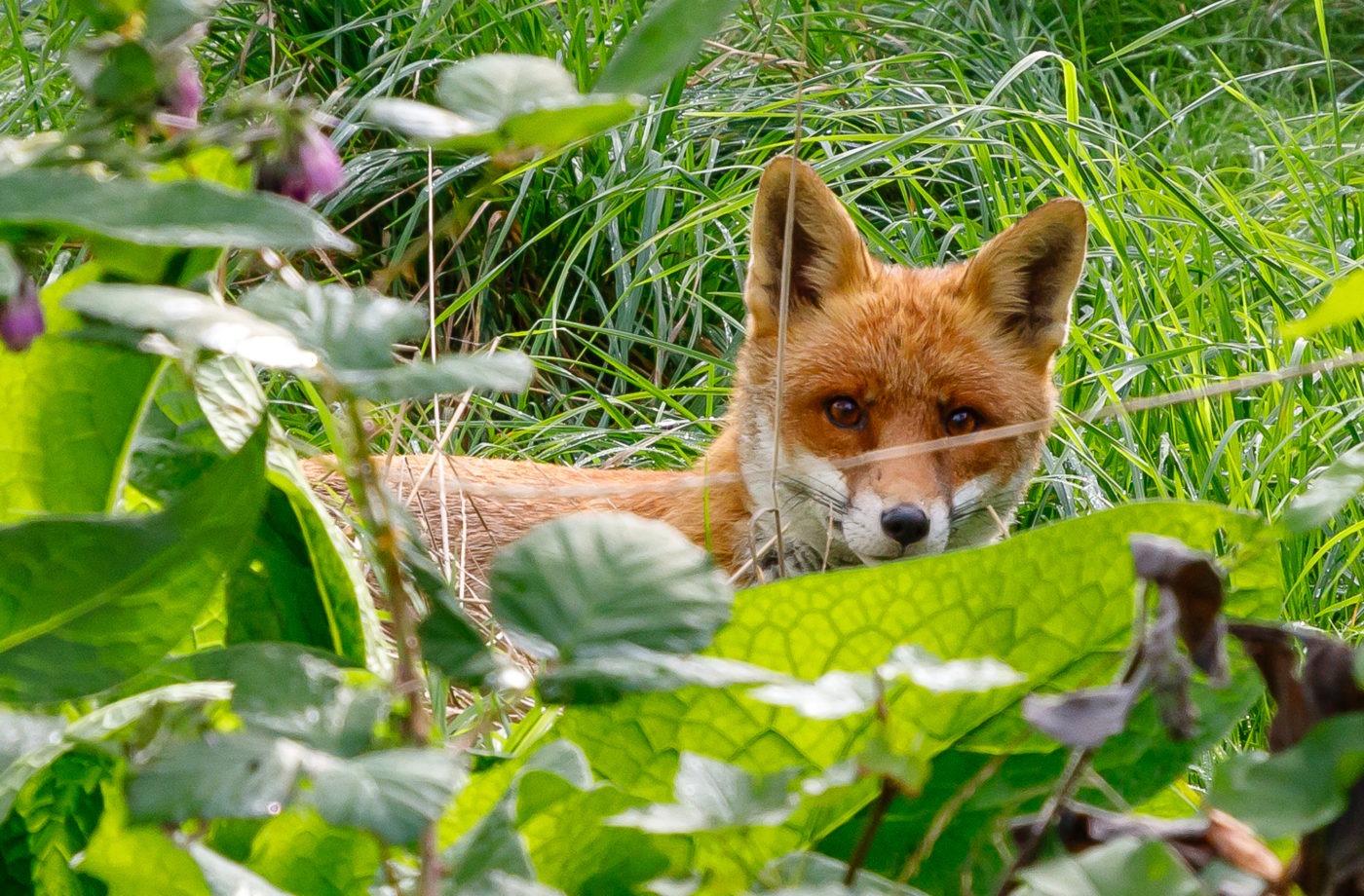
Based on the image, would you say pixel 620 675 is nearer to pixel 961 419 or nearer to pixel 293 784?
pixel 293 784

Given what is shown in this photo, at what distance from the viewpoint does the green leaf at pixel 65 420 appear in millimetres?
1029

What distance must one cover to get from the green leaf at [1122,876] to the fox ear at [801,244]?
2556 mm

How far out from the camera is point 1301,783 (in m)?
0.59

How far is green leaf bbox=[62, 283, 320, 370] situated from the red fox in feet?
8.04

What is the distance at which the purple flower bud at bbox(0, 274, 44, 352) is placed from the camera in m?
0.70

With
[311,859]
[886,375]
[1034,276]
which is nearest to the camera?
[311,859]

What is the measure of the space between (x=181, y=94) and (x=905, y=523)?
2.36 m

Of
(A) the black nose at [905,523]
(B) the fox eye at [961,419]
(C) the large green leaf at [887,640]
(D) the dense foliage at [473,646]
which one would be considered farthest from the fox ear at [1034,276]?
(C) the large green leaf at [887,640]

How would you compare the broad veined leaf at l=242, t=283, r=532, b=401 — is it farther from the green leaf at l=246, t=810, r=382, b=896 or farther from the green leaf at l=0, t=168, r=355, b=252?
the green leaf at l=246, t=810, r=382, b=896

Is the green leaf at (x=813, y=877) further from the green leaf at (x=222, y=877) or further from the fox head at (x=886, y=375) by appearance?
the fox head at (x=886, y=375)

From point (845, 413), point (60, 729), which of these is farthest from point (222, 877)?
point (845, 413)

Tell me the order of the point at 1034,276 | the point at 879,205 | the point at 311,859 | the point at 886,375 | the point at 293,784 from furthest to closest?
the point at 879,205 → the point at 1034,276 → the point at 886,375 → the point at 311,859 → the point at 293,784

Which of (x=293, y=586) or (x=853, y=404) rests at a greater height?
(x=293, y=586)

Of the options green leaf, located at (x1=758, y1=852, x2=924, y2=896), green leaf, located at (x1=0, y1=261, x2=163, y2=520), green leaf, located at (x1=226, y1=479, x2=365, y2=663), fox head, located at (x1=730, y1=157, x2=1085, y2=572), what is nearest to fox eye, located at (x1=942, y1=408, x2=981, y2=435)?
fox head, located at (x1=730, y1=157, x2=1085, y2=572)
